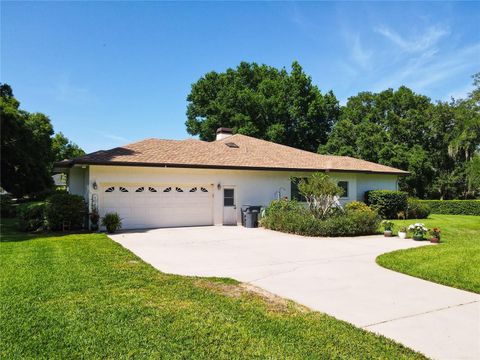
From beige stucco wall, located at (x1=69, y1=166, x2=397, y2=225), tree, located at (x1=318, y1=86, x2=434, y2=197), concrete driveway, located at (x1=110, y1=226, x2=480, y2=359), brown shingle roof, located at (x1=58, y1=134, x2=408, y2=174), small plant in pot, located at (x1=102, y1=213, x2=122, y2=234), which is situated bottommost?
concrete driveway, located at (x1=110, y1=226, x2=480, y2=359)

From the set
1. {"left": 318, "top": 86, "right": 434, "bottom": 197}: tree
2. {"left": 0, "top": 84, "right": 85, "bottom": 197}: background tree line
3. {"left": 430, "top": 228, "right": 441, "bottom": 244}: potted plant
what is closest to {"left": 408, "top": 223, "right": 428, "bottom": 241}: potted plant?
{"left": 430, "top": 228, "right": 441, "bottom": 244}: potted plant

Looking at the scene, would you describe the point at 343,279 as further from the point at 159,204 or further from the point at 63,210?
the point at 63,210

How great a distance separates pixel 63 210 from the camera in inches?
550

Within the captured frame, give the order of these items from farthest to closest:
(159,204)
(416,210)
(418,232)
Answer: (416,210), (159,204), (418,232)

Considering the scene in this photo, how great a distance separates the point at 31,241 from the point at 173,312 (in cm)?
890

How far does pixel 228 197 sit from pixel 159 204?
347 cm

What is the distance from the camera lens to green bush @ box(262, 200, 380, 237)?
1327cm

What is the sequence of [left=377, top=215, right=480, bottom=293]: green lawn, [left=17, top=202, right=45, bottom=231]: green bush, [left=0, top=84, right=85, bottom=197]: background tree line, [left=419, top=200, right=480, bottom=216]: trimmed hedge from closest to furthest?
1. [left=377, top=215, right=480, bottom=293]: green lawn
2. [left=17, top=202, right=45, bottom=231]: green bush
3. [left=0, top=84, right=85, bottom=197]: background tree line
4. [left=419, top=200, right=480, bottom=216]: trimmed hedge

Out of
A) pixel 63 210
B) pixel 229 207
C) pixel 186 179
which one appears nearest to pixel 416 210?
pixel 229 207

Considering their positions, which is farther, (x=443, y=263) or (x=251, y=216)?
(x=251, y=216)

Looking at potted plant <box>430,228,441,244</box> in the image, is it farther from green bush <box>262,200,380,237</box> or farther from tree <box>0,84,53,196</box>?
tree <box>0,84,53,196</box>

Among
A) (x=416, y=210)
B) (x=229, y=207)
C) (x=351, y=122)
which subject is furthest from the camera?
(x=351, y=122)

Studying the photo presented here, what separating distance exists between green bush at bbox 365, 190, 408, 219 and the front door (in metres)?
8.68

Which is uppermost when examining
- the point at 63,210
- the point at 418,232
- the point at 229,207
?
the point at 63,210
